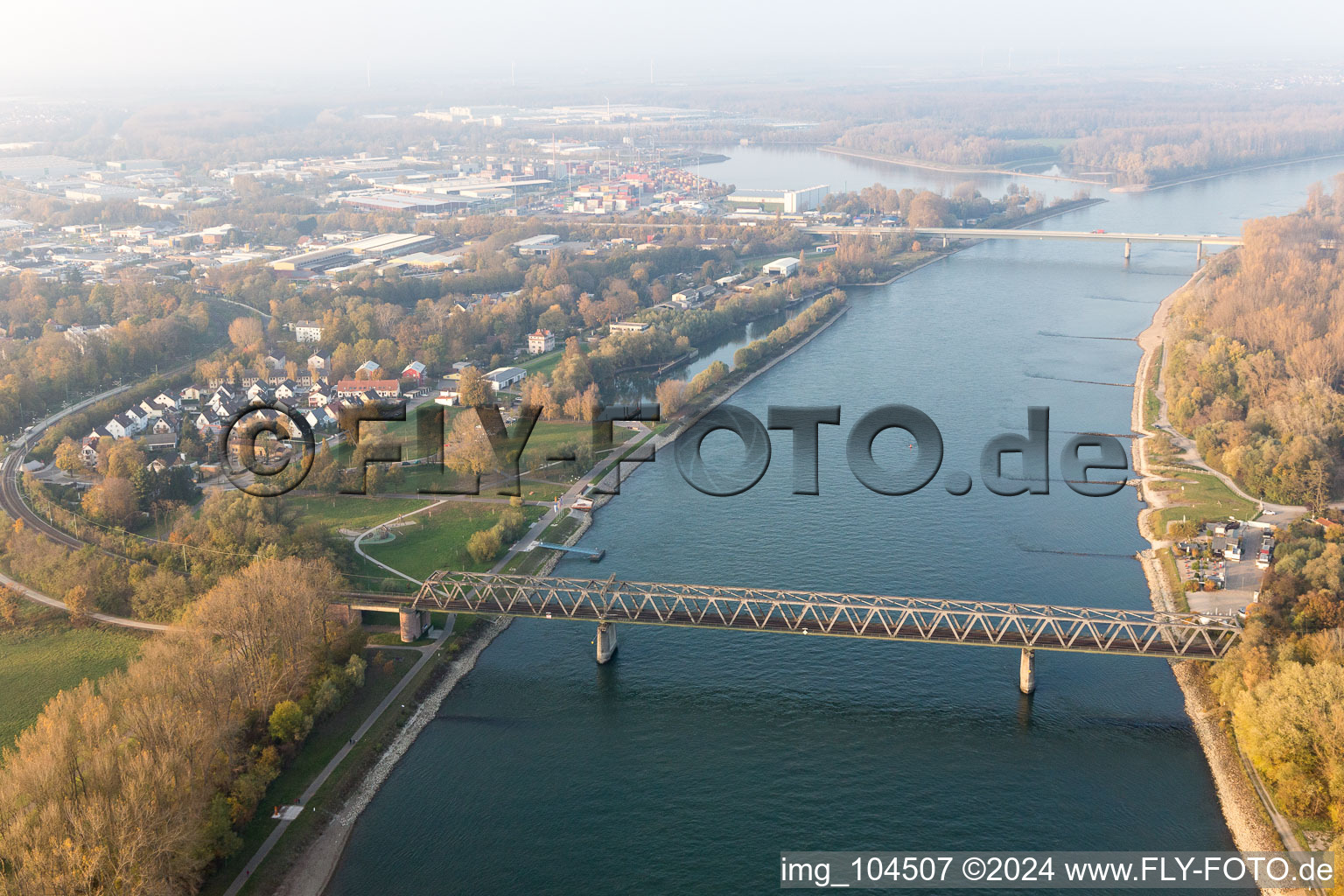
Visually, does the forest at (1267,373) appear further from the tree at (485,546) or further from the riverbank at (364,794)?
the riverbank at (364,794)

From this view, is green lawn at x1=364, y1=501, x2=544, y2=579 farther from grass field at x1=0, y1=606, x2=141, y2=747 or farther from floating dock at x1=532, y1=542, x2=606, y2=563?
Result: grass field at x1=0, y1=606, x2=141, y2=747

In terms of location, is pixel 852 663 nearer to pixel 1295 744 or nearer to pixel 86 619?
pixel 1295 744

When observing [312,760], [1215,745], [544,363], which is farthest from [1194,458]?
[312,760]

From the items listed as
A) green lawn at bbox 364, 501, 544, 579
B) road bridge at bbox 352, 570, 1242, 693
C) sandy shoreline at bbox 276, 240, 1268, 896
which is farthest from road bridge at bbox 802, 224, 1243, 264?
road bridge at bbox 352, 570, 1242, 693

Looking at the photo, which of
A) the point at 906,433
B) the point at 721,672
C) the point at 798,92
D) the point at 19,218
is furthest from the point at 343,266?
the point at 798,92

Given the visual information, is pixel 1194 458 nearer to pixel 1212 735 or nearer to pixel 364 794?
pixel 1212 735
